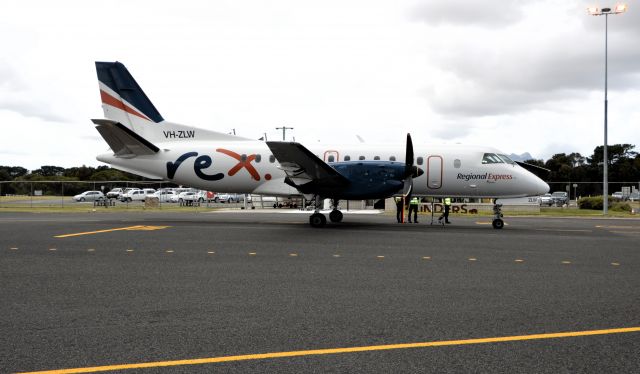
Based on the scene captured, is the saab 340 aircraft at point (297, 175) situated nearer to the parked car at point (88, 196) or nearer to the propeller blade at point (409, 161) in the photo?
the propeller blade at point (409, 161)

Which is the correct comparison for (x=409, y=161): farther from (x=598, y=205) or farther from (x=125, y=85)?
(x=598, y=205)

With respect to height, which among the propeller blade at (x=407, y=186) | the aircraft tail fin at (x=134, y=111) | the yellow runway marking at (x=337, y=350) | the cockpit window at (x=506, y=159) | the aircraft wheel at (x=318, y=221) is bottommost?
the yellow runway marking at (x=337, y=350)

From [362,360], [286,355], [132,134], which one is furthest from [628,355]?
[132,134]

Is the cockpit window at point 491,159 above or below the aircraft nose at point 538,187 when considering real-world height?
above

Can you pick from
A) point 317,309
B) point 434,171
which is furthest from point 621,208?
point 317,309

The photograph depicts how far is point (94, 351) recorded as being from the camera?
4734 millimetres

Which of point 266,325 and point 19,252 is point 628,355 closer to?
point 266,325

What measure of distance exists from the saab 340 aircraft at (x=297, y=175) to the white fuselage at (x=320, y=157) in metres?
0.04

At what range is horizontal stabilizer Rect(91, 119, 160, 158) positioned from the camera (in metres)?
21.0

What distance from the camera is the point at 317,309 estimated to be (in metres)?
6.48

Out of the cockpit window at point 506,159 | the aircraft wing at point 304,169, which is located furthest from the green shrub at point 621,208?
the aircraft wing at point 304,169

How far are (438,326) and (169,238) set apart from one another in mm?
11297

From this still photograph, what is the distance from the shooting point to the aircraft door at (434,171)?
69.1 feet

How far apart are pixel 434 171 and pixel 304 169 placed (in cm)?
602
